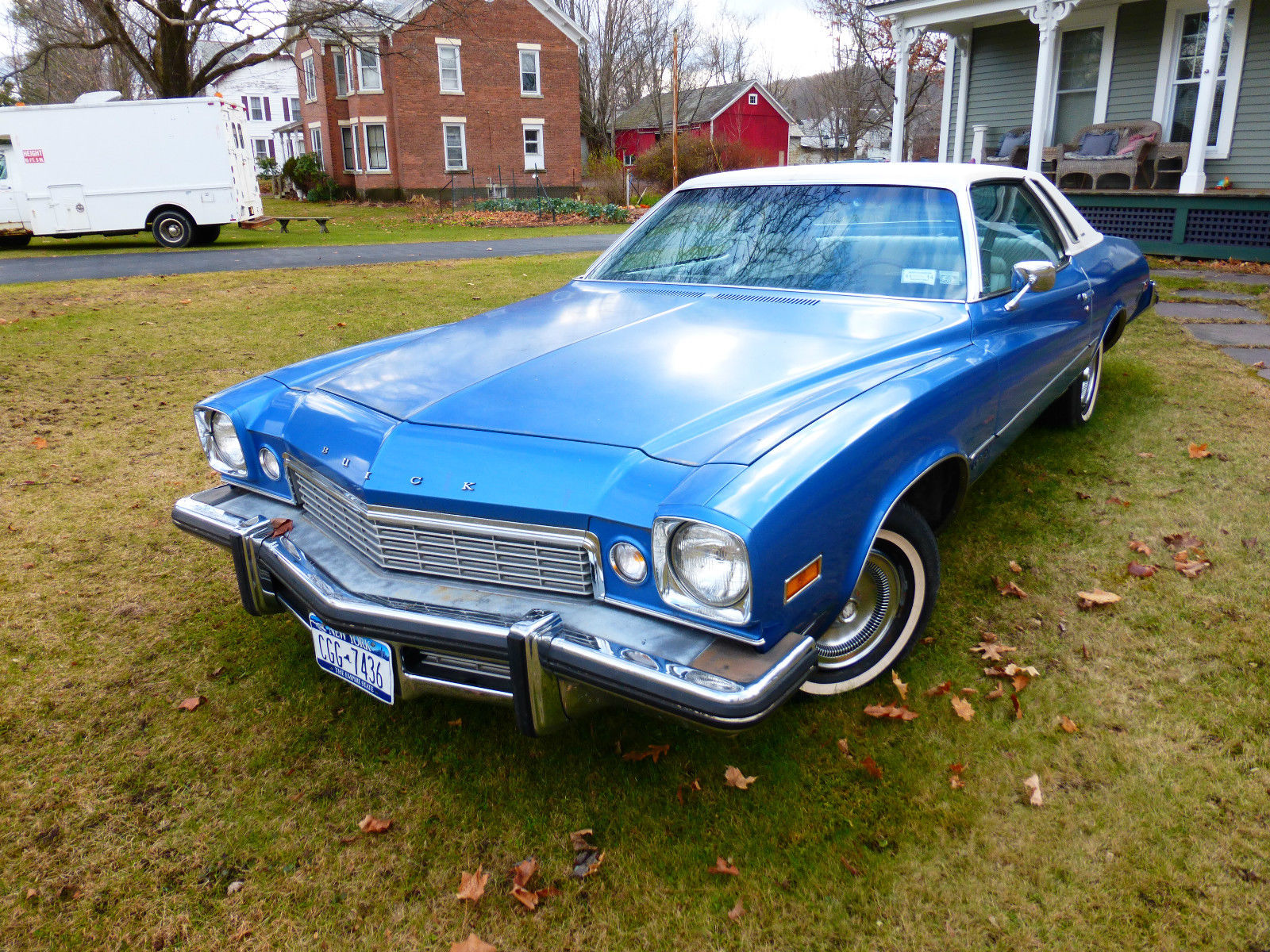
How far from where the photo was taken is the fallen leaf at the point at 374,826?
232cm

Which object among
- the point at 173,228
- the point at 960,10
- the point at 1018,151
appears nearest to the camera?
the point at 960,10

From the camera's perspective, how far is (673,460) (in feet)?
7.02

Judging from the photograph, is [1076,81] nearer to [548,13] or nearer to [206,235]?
[206,235]

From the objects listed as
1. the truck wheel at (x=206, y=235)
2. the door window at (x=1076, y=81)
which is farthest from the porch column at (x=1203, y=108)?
the truck wheel at (x=206, y=235)

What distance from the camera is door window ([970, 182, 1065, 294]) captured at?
11.2ft

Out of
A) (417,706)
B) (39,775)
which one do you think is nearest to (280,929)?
(417,706)

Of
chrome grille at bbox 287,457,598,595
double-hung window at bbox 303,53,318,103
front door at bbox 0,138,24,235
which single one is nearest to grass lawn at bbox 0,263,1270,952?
chrome grille at bbox 287,457,598,595

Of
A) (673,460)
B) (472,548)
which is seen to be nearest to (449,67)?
(472,548)

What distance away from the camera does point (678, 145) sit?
31.9 meters

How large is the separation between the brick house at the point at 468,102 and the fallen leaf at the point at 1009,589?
3090 centimetres

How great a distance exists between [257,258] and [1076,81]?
13.6 meters

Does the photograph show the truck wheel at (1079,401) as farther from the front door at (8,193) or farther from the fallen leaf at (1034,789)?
the front door at (8,193)

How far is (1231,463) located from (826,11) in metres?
36.7

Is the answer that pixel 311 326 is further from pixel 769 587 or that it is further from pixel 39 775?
pixel 769 587
